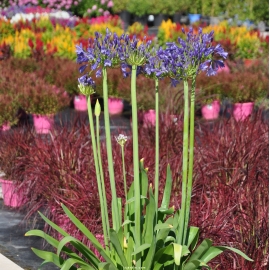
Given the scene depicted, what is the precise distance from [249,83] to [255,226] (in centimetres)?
736

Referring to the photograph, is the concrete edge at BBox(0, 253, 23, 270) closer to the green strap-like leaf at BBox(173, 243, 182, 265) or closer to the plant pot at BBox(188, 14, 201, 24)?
the green strap-like leaf at BBox(173, 243, 182, 265)

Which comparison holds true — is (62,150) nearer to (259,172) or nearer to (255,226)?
(259,172)

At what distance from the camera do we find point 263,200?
20.0 ft

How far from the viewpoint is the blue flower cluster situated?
4.08m

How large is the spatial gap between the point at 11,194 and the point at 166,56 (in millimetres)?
3859

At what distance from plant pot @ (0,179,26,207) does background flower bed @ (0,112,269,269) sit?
8 cm

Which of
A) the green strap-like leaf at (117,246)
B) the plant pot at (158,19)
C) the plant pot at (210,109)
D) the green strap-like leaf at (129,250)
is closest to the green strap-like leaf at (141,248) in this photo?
the green strap-like leaf at (117,246)

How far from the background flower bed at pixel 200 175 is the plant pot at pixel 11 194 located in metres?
0.08

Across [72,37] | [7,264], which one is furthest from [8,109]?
[72,37]

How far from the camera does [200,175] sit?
677cm

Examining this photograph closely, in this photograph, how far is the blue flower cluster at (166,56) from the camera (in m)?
4.08

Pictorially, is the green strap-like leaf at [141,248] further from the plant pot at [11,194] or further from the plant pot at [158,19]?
the plant pot at [158,19]

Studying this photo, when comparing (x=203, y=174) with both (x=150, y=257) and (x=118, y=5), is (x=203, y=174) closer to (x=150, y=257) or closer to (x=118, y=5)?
(x=150, y=257)

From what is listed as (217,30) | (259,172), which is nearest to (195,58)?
(259,172)
